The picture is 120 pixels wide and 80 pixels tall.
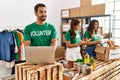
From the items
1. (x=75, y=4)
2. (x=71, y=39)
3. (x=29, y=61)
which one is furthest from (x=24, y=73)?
(x=75, y=4)

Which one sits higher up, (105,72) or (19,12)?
(19,12)

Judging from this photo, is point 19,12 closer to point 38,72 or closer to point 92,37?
point 92,37

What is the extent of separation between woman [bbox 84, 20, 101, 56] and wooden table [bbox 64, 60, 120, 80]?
1.21 ft

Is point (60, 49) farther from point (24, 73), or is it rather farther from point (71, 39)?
point (24, 73)

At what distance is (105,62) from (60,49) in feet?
5.14

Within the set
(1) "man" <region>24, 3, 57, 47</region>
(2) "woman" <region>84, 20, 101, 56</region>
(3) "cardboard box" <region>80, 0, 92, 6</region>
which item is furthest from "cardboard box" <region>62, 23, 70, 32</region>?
(1) "man" <region>24, 3, 57, 47</region>

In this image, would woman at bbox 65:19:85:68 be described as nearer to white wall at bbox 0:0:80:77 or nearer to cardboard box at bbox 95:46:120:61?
cardboard box at bbox 95:46:120:61

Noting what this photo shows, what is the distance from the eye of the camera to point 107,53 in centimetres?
293

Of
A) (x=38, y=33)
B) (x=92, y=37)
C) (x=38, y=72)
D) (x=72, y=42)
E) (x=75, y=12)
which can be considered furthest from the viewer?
(x=75, y=12)

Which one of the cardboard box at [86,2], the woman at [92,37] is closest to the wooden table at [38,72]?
the woman at [92,37]

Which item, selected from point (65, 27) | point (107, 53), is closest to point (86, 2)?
point (65, 27)

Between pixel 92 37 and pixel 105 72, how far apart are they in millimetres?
798

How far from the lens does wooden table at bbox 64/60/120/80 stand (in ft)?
7.05

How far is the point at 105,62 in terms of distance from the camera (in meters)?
2.91
